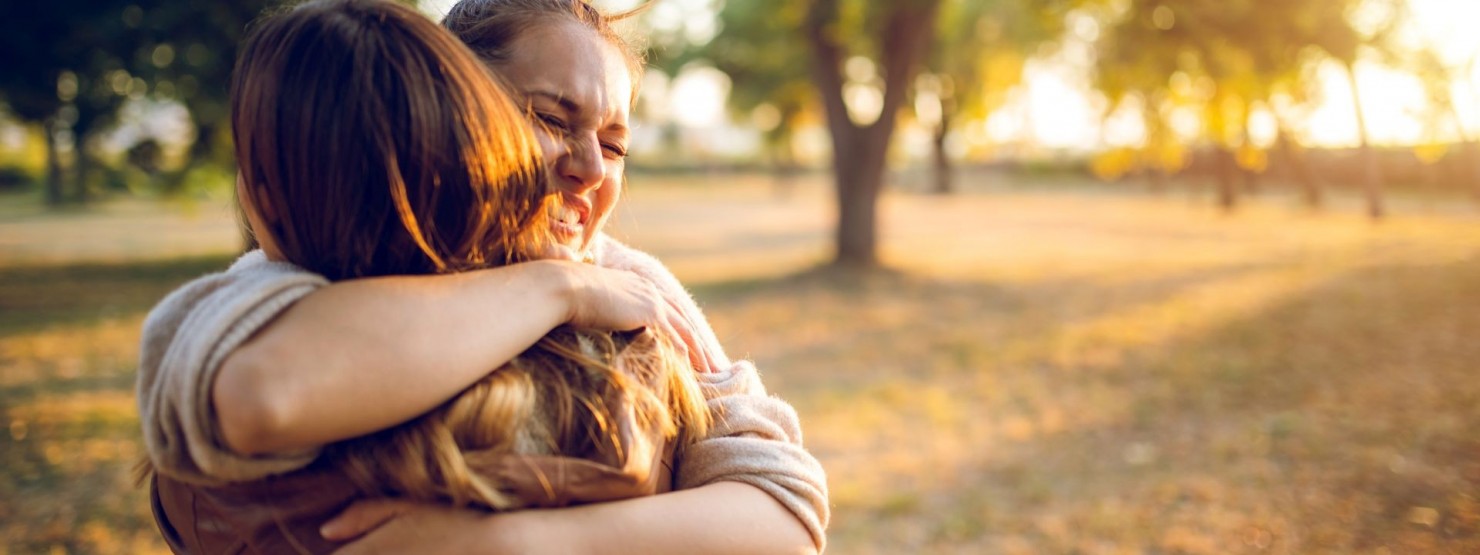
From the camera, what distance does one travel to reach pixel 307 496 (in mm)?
1136

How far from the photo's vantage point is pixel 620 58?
5.08ft

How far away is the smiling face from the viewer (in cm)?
140

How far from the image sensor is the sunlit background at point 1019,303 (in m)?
5.00

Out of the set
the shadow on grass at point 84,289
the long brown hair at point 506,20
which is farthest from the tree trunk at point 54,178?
the long brown hair at point 506,20

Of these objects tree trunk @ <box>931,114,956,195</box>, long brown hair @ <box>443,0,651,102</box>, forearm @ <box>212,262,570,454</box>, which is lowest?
tree trunk @ <box>931,114,956,195</box>

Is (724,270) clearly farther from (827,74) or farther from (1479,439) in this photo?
(1479,439)

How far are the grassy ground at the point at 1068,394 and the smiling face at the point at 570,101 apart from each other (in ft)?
11.7

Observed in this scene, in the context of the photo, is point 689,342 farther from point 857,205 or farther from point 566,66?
point 857,205

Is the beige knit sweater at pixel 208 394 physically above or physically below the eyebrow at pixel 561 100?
below

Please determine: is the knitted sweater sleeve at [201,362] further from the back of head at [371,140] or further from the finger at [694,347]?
the finger at [694,347]

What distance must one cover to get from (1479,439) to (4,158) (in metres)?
47.3

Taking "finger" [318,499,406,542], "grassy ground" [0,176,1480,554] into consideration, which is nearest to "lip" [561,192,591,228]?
"finger" [318,499,406,542]

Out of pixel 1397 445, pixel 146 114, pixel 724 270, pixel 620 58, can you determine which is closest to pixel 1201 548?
pixel 1397 445

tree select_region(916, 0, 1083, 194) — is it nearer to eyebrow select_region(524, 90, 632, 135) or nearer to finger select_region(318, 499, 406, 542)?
eyebrow select_region(524, 90, 632, 135)
